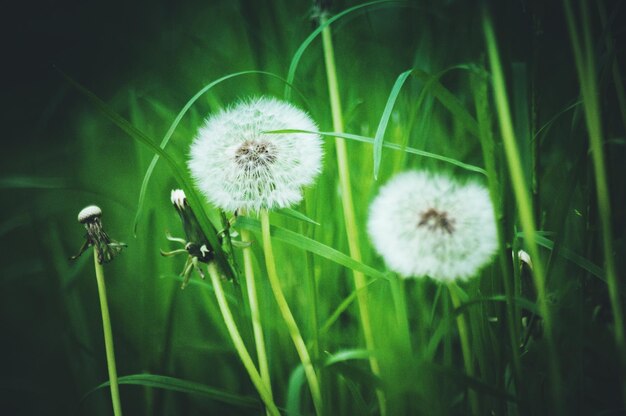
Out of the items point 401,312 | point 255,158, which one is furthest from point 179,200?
point 401,312

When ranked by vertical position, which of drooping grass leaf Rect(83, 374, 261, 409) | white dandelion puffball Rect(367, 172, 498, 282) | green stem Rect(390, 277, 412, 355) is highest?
white dandelion puffball Rect(367, 172, 498, 282)

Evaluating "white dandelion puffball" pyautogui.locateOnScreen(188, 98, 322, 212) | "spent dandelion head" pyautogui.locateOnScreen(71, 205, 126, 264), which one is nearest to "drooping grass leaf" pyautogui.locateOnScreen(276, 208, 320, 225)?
"white dandelion puffball" pyautogui.locateOnScreen(188, 98, 322, 212)

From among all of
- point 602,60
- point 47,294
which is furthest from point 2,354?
point 602,60

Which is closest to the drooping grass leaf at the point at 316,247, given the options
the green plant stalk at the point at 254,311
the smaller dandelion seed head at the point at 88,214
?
the green plant stalk at the point at 254,311

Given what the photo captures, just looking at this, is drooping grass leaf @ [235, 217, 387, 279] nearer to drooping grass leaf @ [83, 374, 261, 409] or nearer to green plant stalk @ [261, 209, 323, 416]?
green plant stalk @ [261, 209, 323, 416]

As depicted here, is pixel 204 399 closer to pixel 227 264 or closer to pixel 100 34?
pixel 227 264

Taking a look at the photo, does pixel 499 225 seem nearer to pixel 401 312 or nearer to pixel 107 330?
pixel 401 312
